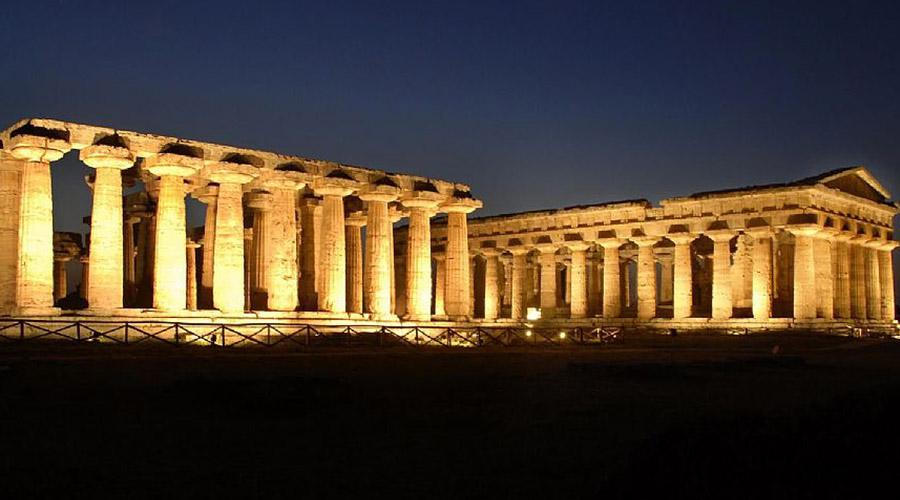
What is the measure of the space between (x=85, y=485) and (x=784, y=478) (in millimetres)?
9110

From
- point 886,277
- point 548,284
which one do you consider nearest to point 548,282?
point 548,284

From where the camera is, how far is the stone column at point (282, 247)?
42.3 meters

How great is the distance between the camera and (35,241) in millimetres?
34812

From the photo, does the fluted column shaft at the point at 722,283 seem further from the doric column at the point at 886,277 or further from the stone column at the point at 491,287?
the stone column at the point at 491,287

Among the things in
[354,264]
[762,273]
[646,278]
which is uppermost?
[354,264]

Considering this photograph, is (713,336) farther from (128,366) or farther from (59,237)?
(59,237)

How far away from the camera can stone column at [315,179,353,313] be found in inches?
1750

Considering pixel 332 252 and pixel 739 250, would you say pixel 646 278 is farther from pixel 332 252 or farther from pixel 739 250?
pixel 332 252

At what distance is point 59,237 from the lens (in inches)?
2511

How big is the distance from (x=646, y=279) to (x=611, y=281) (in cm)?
238

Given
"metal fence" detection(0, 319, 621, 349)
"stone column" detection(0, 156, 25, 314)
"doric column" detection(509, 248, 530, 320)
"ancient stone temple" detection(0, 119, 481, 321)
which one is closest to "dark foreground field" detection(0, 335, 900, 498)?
"metal fence" detection(0, 319, 621, 349)

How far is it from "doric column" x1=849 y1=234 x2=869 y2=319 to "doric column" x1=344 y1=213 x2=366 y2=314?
3051 centimetres

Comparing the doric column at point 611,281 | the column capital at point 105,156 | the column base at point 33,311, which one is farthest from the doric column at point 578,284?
the column base at point 33,311

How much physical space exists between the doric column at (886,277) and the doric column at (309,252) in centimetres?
3604
